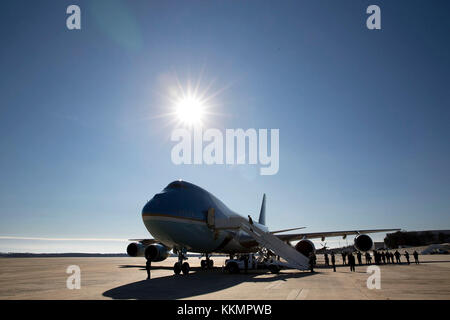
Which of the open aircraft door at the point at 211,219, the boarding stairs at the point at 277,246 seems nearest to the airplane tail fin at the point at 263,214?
the boarding stairs at the point at 277,246

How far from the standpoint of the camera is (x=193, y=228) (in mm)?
17797

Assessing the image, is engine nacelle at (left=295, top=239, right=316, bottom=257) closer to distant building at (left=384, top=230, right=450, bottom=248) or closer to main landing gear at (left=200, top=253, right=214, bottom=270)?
main landing gear at (left=200, top=253, right=214, bottom=270)

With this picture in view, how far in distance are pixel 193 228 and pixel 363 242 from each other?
47.3ft

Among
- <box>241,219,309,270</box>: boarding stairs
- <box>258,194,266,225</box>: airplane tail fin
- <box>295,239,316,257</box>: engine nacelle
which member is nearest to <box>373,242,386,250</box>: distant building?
<box>258,194,266,225</box>: airplane tail fin

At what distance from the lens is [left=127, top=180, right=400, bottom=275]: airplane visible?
53.8 feet

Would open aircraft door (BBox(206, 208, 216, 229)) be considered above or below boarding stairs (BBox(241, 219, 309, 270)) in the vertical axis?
above

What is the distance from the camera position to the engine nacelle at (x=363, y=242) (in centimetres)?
2295
